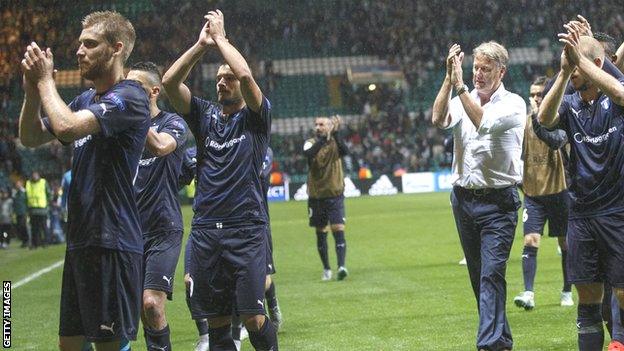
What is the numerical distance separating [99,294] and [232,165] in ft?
5.44

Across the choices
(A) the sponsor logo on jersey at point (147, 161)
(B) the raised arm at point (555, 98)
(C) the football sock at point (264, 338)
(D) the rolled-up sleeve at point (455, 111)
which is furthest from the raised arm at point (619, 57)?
(A) the sponsor logo on jersey at point (147, 161)

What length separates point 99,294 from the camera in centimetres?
518

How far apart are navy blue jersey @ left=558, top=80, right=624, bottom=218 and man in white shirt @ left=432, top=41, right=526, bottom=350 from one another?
0.94 metres

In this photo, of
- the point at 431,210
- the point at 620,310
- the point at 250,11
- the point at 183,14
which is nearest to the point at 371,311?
the point at 620,310

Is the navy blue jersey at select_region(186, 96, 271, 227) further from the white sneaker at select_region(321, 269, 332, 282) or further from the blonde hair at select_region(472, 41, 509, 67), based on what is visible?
the white sneaker at select_region(321, 269, 332, 282)

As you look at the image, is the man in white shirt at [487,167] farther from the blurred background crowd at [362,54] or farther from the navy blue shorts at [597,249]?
the blurred background crowd at [362,54]

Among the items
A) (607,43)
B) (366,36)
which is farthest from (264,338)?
(366,36)

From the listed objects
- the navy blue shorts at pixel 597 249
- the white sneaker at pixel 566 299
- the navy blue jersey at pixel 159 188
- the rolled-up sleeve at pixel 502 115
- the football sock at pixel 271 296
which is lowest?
the white sneaker at pixel 566 299

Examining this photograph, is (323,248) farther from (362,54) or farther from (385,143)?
(362,54)

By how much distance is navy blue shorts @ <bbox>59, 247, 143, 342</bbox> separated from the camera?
5184 millimetres

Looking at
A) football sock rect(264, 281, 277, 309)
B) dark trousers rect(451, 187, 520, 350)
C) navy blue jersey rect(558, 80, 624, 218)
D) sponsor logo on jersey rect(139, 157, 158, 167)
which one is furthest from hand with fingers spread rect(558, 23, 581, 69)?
football sock rect(264, 281, 277, 309)

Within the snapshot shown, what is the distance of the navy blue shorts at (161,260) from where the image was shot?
743 centimetres

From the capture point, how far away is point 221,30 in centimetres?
640

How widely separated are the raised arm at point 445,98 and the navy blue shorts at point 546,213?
11.5 feet
